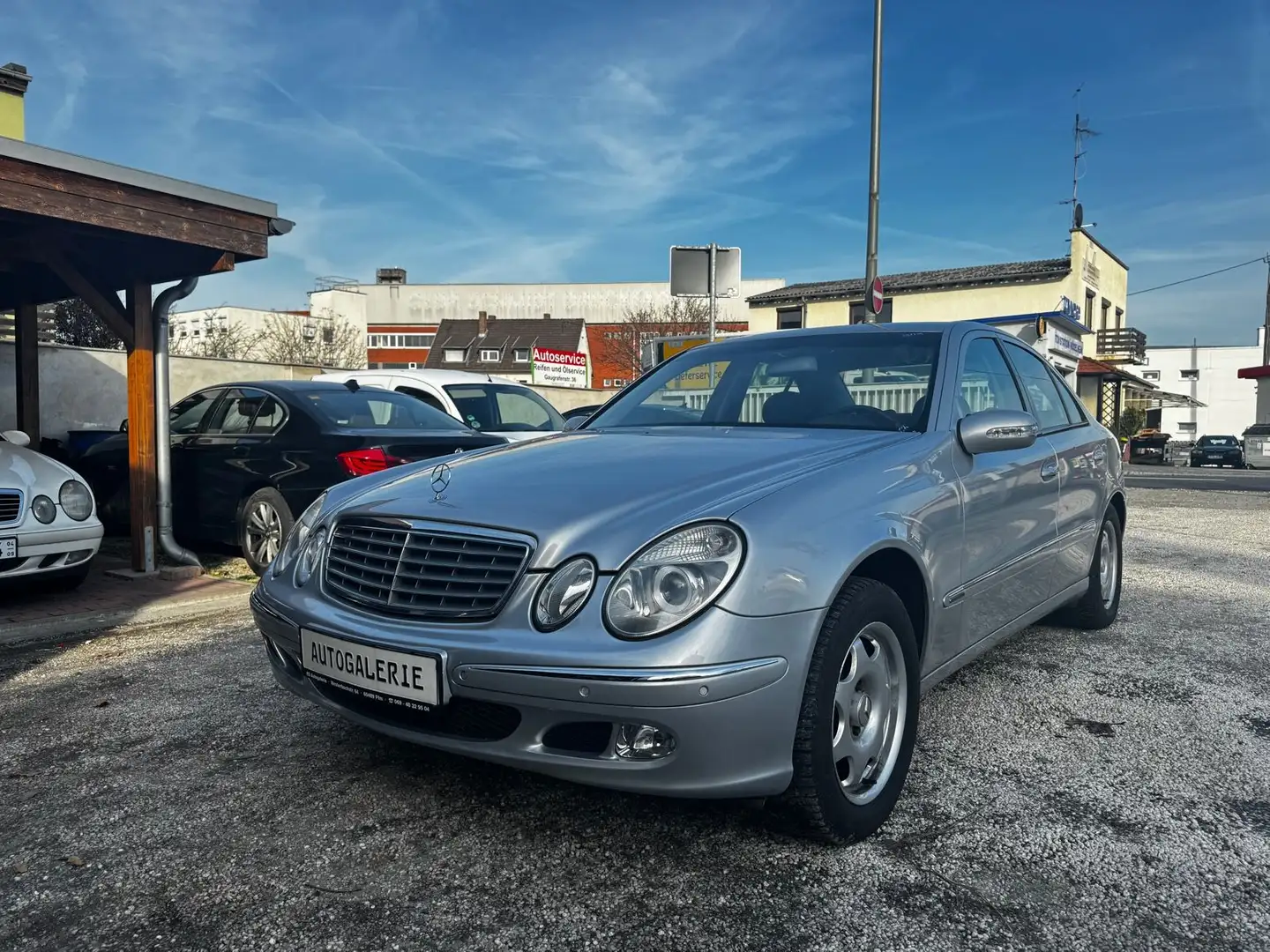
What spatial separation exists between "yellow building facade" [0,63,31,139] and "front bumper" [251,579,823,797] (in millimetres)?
18646

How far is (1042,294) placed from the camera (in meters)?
34.8

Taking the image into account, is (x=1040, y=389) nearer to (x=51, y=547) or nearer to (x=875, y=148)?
(x=51, y=547)

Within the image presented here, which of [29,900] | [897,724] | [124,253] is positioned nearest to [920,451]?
[897,724]

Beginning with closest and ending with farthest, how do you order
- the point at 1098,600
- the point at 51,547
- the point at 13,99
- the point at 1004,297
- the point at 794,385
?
the point at 794,385
the point at 1098,600
the point at 51,547
the point at 13,99
the point at 1004,297

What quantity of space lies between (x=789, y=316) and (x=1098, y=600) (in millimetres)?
37343

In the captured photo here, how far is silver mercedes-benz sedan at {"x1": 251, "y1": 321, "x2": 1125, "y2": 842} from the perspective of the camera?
7.22 feet

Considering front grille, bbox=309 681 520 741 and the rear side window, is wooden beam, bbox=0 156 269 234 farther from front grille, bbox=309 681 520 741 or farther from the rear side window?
the rear side window

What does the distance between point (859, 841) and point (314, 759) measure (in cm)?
170

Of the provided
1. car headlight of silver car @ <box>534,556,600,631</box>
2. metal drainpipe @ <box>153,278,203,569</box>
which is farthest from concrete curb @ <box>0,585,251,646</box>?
car headlight of silver car @ <box>534,556,600,631</box>

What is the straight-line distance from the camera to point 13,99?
17.1 meters

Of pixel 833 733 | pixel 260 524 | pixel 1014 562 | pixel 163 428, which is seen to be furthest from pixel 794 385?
pixel 163 428

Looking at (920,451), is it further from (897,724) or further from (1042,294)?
(1042,294)

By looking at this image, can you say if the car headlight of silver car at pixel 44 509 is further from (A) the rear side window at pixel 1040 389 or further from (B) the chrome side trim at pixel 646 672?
(A) the rear side window at pixel 1040 389

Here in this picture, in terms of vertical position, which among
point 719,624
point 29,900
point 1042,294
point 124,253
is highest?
point 1042,294
